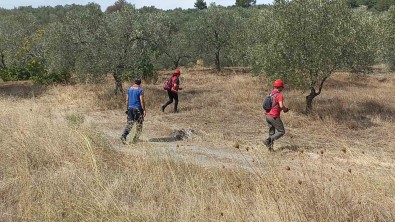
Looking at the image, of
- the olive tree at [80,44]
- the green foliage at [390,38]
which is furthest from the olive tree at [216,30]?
the olive tree at [80,44]

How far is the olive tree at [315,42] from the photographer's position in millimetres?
16141

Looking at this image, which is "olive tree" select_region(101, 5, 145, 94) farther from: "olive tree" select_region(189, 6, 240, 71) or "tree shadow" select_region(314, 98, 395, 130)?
"olive tree" select_region(189, 6, 240, 71)

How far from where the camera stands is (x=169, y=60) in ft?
133

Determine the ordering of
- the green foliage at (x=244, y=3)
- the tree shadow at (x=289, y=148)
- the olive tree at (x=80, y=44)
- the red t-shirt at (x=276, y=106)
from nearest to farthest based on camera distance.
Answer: the red t-shirt at (x=276, y=106) → the tree shadow at (x=289, y=148) → the olive tree at (x=80, y=44) → the green foliage at (x=244, y=3)

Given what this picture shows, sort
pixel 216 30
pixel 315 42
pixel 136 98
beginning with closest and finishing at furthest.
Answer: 1. pixel 136 98
2. pixel 315 42
3. pixel 216 30

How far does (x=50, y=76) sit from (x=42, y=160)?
20.2 metres

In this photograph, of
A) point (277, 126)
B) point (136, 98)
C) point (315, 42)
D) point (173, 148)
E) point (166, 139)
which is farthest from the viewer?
point (315, 42)

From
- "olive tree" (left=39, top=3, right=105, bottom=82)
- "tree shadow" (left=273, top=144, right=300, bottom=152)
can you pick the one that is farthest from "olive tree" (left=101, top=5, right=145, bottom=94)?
"tree shadow" (left=273, top=144, right=300, bottom=152)

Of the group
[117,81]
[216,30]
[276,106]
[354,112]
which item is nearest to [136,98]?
[276,106]

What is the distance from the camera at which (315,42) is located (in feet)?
53.5

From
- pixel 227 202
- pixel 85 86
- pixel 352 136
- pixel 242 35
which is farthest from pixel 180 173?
pixel 242 35

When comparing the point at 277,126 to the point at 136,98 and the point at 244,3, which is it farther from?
the point at 244,3

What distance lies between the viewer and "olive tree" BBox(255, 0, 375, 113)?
16.1 metres

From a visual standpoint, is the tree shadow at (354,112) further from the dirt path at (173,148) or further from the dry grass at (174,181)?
the dirt path at (173,148)
